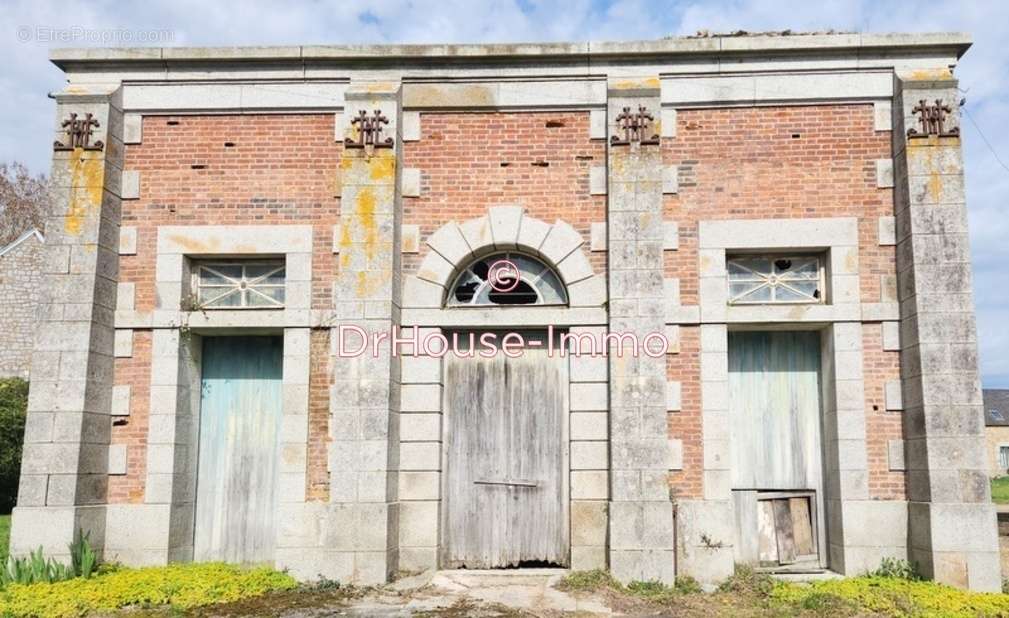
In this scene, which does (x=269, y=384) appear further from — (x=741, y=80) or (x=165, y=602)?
(x=741, y=80)

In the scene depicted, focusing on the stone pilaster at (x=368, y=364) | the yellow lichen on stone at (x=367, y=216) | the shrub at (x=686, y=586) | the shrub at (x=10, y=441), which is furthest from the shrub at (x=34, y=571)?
the shrub at (x=10, y=441)

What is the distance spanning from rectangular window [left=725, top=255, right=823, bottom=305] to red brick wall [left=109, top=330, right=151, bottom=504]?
6351 mm

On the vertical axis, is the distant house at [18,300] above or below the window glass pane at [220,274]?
above

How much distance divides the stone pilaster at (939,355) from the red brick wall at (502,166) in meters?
3.18

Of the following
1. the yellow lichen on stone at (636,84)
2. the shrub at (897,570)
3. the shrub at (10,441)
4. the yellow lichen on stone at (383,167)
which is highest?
the yellow lichen on stone at (636,84)

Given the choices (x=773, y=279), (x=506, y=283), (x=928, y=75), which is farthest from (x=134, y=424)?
(x=928, y=75)

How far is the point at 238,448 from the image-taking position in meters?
8.84

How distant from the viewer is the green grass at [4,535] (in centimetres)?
921

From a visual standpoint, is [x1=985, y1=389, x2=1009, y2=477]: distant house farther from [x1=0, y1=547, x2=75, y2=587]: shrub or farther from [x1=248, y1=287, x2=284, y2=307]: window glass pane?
[x1=0, y1=547, x2=75, y2=587]: shrub

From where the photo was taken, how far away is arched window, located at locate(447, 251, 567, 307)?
8.75m

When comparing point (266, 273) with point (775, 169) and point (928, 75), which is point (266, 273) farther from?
point (928, 75)

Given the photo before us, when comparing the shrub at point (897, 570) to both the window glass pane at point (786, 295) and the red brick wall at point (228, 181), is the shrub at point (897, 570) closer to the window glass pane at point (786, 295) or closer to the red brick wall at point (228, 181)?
the window glass pane at point (786, 295)

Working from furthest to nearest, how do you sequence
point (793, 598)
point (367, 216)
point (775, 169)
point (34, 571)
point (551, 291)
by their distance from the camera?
point (551, 291) → point (775, 169) → point (367, 216) → point (34, 571) → point (793, 598)

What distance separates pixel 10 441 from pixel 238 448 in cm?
981
